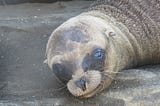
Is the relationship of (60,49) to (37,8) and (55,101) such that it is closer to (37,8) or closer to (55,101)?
(55,101)

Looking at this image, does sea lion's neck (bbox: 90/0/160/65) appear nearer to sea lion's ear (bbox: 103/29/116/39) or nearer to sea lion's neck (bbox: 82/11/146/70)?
sea lion's neck (bbox: 82/11/146/70)

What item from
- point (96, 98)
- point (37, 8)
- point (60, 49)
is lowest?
point (37, 8)

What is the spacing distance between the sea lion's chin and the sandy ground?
11 cm

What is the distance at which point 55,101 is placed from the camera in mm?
3953

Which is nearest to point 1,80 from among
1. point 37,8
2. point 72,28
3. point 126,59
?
point 72,28

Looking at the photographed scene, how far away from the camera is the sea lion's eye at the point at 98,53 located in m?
3.96

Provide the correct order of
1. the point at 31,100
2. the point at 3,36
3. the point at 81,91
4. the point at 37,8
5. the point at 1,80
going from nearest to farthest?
the point at 81,91 < the point at 31,100 < the point at 1,80 < the point at 3,36 < the point at 37,8

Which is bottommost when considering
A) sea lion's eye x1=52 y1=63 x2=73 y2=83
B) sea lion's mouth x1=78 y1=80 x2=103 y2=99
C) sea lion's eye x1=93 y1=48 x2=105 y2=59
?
sea lion's mouth x1=78 y1=80 x2=103 y2=99

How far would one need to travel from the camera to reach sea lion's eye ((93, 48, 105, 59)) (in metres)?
3.96

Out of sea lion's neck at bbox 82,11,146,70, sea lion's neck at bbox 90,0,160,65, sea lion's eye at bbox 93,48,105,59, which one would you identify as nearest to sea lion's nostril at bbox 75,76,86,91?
sea lion's eye at bbox 93,48,105,59

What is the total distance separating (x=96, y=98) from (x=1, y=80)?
923 millimetres

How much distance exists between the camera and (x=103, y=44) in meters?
4.09

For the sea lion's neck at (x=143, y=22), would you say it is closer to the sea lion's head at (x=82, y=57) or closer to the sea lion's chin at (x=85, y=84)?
the sea lion's head at (x=82, y=57)

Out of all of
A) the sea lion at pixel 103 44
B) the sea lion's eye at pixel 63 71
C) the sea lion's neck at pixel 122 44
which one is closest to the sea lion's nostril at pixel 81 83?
the sea lion at pixel 103 44
